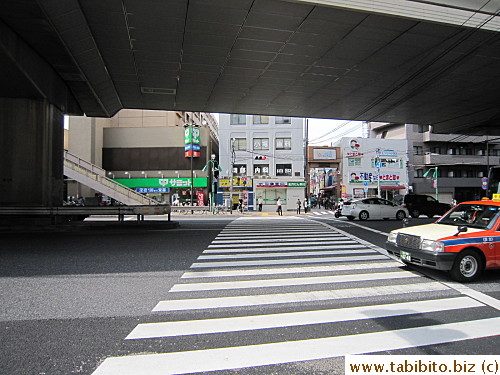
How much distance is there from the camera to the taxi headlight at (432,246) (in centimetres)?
660

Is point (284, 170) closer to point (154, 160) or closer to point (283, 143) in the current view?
point (283, 143)

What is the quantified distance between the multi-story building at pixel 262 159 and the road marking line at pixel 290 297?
3827 cm

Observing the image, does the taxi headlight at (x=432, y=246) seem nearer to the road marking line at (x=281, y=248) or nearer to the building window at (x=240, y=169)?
the road marking line at (x=281, y=248)

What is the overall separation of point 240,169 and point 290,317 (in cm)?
4125

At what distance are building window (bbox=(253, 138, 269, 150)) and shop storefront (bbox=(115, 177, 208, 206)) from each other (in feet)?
26.6

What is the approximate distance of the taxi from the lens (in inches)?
260

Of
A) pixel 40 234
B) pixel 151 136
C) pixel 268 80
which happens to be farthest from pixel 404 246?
pixel 151 136

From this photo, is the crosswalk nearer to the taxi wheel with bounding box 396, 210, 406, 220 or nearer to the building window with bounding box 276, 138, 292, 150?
the taxi wheel with bounding box 396, 210, 406, 220

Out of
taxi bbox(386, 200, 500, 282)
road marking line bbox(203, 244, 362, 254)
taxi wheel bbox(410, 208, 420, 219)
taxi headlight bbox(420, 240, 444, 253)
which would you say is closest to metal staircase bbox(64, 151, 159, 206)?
road marking line bbox(203, 244, 362, 254)

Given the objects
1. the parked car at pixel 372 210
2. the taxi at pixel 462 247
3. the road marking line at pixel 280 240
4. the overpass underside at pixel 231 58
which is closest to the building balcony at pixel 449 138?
the overpass underside at pixel 231 58

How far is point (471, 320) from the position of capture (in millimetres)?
4660

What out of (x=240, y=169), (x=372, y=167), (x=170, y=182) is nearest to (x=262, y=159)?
(x=240, y=169)

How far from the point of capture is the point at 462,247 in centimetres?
662

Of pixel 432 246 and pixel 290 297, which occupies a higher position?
pixel 432 246
